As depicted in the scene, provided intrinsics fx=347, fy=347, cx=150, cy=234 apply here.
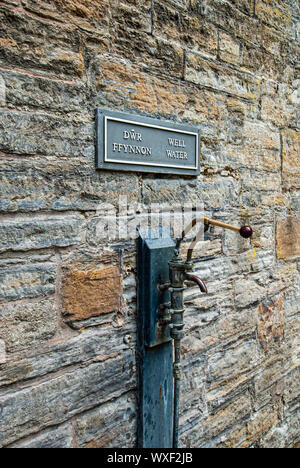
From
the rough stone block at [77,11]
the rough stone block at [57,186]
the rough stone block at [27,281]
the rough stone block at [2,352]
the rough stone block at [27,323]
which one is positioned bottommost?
the rough stone block at [2,352]

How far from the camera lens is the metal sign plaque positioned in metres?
1.28

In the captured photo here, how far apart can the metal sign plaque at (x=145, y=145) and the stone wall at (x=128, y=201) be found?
5 centimetres

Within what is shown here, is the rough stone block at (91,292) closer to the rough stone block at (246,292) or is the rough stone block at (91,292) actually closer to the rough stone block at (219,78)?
the rough stone block at (246,292)

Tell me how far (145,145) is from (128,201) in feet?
0.78

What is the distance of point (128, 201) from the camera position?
1394 millimetres

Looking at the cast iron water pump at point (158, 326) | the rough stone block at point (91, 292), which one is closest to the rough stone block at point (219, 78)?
the cast iron water pump at point (158, 326)

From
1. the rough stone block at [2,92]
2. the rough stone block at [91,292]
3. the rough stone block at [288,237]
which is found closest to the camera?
the rough stone block at [2,92]

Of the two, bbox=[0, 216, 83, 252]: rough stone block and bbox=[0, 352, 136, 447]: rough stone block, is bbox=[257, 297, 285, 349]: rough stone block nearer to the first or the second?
Result: bbox=[0, 352, 136, 447]: rough stone block

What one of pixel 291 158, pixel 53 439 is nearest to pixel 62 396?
pixel 53 439

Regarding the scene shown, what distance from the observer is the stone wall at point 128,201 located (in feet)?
3.68

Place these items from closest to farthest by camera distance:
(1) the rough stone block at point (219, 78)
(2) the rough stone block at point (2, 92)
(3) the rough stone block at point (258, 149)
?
(2) the rough stone block at point (2, 92), (1) the rough stone block at point (219, 78), (3) the rough stone block at point (258, 149)

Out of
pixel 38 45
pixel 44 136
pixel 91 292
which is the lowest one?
pixel 91 292

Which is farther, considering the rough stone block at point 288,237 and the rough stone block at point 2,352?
the rough stone block at point 288,237

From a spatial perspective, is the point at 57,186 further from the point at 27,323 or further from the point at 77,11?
the point at 77,11
